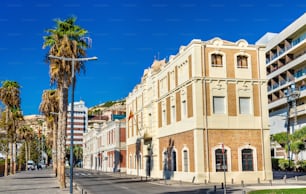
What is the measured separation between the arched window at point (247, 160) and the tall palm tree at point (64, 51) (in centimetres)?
1535

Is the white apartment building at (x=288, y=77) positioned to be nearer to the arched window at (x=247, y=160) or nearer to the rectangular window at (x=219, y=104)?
the arched window at (x=247, y=160)

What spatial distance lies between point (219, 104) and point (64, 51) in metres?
14.3

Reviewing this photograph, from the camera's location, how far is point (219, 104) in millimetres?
35688

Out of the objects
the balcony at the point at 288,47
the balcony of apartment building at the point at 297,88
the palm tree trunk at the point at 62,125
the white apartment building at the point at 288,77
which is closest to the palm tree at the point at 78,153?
the white apartment building at the point at 288,77

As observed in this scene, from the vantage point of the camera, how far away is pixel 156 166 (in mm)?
45281

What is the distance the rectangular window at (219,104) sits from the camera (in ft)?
117

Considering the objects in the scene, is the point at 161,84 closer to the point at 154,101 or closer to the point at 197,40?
the point at 154,101

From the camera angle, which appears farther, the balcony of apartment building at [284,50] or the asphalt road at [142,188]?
the balcony of apartment building at [284,50]

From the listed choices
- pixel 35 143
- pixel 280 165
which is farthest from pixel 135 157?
pixel 35 143

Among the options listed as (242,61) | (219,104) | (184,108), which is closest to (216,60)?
(242,61)

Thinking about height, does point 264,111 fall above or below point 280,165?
above

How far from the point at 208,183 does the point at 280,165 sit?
3067cm

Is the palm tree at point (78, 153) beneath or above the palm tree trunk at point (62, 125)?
beneath

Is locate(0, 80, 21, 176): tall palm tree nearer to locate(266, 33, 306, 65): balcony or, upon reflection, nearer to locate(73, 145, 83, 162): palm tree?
locate(266, 33, 306, 65): balcony
